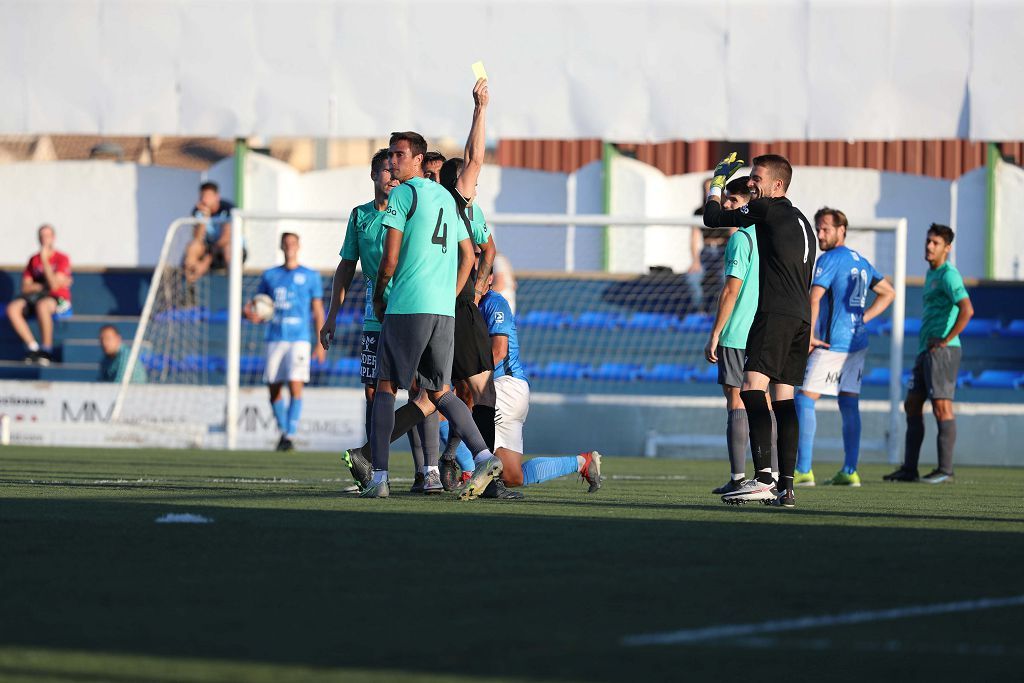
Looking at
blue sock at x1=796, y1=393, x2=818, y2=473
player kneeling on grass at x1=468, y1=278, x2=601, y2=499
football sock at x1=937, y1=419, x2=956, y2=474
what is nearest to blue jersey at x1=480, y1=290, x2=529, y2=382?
player kneeling on grass at x1=468, y1=278, x2=601, y2=499

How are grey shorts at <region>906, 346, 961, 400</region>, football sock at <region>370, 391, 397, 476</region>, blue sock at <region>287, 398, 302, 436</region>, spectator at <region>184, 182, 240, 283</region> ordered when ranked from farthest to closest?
spectator at <region>184, 182, 240, 283</region> → blue sock at <region>287, 398, 302, 436</region> → grey shorts at <region>906, 346, 961, 400</region> → football sock at <region>370, 391, 397, 476</region>

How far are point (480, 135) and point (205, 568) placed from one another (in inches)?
156

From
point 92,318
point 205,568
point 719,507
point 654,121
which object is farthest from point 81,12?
point 205,568

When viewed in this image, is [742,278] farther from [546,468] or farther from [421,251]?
[421,251]

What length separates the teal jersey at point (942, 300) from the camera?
42.7 ft

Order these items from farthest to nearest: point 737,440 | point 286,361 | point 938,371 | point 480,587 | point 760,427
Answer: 1. point 286,361
2. point 938,371
3. point 737,440
4. point 760,427
5. point 480,587

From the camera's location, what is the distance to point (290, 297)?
16.9 m

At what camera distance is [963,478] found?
45.5ft

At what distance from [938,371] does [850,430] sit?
1.35 m

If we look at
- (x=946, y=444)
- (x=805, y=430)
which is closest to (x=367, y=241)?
(x=805, y=430)

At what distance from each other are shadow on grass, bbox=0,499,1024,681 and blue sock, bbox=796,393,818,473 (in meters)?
4.28

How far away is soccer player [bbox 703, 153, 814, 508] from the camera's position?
869 centimetres

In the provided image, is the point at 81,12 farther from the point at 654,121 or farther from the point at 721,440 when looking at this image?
the point at 721,440

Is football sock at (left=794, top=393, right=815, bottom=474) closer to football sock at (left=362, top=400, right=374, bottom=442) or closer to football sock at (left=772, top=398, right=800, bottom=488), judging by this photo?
football sock at (left=772, top=398, right=800, bottom=488)
